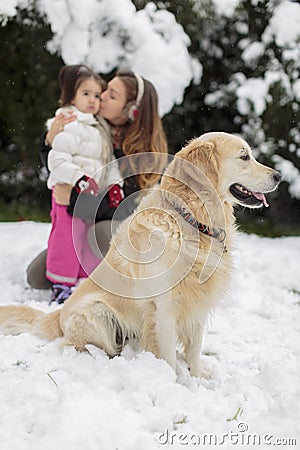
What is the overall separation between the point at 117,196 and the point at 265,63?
4.11 metres

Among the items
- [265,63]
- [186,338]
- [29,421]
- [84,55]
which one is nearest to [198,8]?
[265,63]

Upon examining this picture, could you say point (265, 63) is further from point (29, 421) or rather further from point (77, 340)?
point (29, 421)

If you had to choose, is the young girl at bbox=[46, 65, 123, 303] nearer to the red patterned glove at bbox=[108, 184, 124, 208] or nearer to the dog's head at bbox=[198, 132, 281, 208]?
the red patterned glove at bbox=[108, 184, 124, 208]

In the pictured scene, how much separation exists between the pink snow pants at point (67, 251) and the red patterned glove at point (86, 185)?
0.23 meters

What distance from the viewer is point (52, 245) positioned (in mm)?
3398

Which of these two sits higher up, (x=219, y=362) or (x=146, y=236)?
(x=146, y=236)

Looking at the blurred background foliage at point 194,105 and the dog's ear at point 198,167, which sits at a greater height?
the dog's ear at point 198,167

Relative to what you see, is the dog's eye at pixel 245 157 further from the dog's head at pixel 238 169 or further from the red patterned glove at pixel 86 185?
the red patterned glove at pixel 86 185

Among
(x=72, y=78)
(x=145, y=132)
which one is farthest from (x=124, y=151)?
(x=72, y=78)

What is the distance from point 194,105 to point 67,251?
4206 mm

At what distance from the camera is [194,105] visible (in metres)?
6.99

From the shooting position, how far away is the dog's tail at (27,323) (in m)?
2.38

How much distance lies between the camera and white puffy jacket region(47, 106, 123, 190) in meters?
A: 3.21

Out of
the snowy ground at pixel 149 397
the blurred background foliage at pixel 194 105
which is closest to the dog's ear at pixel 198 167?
the snowy ground at pixel 149 397
